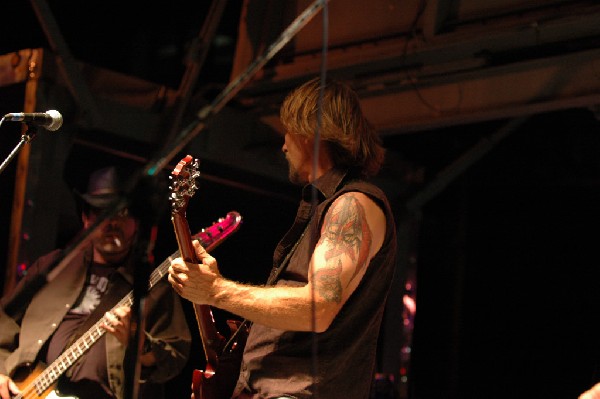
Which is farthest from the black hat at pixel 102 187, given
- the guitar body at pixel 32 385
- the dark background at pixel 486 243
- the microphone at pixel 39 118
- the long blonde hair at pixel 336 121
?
the long blonde hair at pixel 336 121

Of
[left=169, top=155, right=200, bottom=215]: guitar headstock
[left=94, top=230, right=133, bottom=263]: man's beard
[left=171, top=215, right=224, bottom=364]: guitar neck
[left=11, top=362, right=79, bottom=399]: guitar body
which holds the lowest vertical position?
[left=11, top=362, right=79, bottom=399]: guitar body

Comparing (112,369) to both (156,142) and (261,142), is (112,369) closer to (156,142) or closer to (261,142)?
(156,142)

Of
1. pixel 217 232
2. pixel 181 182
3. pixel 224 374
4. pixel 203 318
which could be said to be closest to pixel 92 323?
pixel 217 232

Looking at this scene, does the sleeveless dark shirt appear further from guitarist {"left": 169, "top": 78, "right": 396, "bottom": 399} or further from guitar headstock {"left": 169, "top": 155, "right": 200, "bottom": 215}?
guitar headstock {"left": 169, "top": 155, "right": 200, "bottom": 215}

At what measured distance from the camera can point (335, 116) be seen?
2.85 meters

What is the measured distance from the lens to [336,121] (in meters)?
2.85

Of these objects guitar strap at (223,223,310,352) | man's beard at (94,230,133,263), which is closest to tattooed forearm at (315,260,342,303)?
guitar strap at (223,223,310,352)

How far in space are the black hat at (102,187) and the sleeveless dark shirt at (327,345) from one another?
2.29 meters

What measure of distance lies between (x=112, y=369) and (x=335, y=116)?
2.11m

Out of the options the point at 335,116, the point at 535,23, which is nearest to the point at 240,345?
the point at 335,116

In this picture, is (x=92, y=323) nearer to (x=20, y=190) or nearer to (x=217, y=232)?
(x=217, y=232)

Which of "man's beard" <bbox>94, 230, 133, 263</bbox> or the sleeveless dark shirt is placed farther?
"man's beard" <bbox>94, 230, 133, 263</bbox>

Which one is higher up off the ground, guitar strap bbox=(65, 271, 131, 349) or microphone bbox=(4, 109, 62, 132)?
microphone bbox=(4, 109, 62, 132)

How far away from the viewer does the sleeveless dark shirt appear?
8.49 ft
